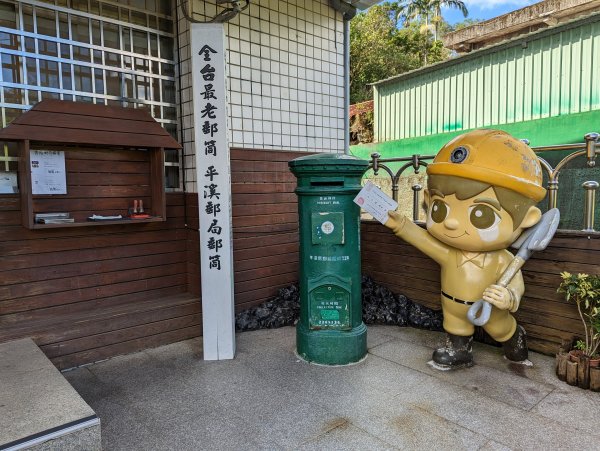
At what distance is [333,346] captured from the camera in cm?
379

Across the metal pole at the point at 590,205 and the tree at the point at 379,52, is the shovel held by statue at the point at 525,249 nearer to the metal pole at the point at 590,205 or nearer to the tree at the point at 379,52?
the metal pole at the point at 590,205

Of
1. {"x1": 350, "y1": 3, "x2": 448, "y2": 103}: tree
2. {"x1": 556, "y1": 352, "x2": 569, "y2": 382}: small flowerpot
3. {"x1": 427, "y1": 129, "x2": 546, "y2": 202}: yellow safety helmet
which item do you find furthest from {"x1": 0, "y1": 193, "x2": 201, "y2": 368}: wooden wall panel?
{"x1": 350, "y1": 3, "x2": 448, "y2": 103}: tree

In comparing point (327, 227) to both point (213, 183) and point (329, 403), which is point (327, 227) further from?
point (329, 403)

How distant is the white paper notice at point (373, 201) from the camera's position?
147 inches

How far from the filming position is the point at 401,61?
711 inches

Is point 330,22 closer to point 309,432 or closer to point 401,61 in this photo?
point 309,432

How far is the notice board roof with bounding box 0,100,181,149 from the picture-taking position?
345 cm

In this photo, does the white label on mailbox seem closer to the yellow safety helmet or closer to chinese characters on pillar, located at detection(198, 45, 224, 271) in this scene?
chinese characters on pillar, located at detection(198, 45, 224, 271)

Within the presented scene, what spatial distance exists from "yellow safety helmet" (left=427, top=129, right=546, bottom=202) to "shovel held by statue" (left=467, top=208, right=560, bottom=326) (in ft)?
0.70

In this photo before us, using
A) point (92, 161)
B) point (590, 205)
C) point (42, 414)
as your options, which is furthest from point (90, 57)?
point (590, 205)

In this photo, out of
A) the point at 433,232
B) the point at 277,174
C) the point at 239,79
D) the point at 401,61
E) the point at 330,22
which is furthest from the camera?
the point at 401,61

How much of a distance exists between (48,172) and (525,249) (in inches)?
158

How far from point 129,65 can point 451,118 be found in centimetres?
746

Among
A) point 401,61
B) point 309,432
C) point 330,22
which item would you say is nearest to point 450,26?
point 401,61
